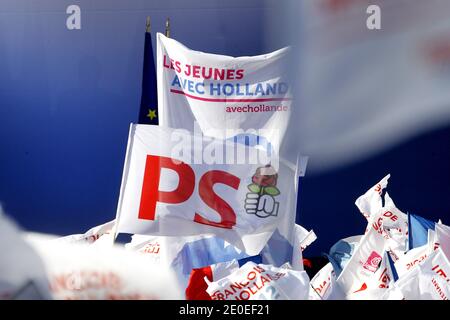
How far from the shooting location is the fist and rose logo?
4.24 meters

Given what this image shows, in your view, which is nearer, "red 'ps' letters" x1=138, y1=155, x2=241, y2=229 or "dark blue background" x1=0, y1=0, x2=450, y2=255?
"red 'ps' letters" x1=138, y1=155, x2=241, y2=229

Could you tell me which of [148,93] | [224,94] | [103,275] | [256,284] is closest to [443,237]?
[256,284]

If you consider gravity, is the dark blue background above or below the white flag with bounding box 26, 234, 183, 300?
above

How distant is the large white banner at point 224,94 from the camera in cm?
428

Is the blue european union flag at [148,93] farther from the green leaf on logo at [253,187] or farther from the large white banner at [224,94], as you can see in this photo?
the green leaf on logo at [253,187]

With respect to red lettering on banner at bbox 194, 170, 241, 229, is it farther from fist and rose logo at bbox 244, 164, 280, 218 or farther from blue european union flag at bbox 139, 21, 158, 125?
blue european union flag at bbox 139, 21, 158, 125

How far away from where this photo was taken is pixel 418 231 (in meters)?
4.12

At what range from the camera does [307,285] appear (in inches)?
129

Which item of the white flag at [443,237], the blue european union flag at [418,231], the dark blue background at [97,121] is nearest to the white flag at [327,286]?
the white flag at [443,237]

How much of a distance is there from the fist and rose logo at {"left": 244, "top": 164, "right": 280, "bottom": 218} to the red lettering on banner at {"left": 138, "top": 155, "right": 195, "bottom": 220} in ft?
1.05

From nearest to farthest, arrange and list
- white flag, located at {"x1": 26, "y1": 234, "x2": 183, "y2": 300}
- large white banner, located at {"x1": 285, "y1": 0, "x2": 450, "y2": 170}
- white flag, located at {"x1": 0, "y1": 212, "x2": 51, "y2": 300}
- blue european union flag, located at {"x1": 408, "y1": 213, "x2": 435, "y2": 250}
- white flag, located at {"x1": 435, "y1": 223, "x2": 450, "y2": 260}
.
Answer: white flag, located at {"x1": 0, "y1": 212, "x2": 51, "y2": 300}
white flag, located at {"x1": 26, "y1": 234, "x2": 183, "y2": 300}
white flag, located at {"x1": 435, "y1": 223, "x2": 450, "y2": 260}
blue european union flag, located at {"x1": 408, "y1": 213, "x2": 435, "y2": 250}
large white banner, located at {"x1": 285, "y1": 0, "x2": 450, "y2": 170}

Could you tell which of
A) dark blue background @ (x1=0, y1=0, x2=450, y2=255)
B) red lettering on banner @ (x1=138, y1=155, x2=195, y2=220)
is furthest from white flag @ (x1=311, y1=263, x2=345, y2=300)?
dark blue background @ (x1=0, y1=0, x2=450, y2=255)

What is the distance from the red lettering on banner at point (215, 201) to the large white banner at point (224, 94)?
242mm
